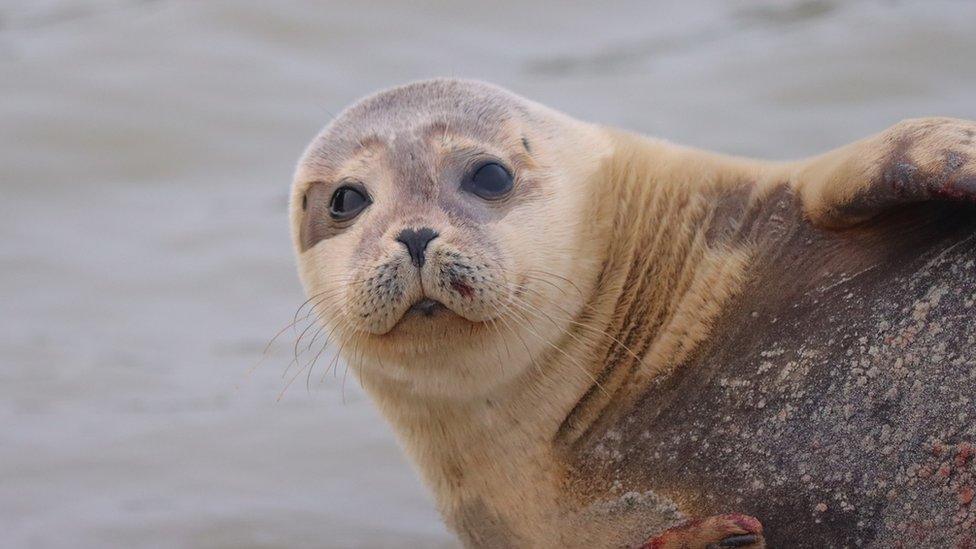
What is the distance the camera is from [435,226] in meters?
4.05

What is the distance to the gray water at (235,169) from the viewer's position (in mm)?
6562

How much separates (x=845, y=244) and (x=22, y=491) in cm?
395

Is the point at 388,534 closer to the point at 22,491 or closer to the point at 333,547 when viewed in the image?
the point at 333,547

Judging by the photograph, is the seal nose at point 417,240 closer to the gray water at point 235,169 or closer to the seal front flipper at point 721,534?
the seal front flipper at point 721,534

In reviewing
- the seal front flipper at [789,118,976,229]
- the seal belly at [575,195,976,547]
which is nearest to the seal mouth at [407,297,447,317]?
the seal belly at [575,195,976,547]

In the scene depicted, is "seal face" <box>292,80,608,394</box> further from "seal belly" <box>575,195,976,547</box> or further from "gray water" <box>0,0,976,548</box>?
"gray water" <box>0,0,976,548</box>

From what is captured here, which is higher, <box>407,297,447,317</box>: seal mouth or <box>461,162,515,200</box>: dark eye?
<box>461,162,515,200</box>: dark eye

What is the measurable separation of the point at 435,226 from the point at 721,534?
1.07m

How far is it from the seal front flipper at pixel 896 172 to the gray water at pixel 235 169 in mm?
2422

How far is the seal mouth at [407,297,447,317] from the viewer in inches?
156

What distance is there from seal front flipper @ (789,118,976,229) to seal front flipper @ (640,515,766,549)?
791 millimetres

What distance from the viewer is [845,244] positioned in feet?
13.1

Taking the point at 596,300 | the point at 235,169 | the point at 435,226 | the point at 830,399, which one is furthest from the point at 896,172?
the point at 235,169

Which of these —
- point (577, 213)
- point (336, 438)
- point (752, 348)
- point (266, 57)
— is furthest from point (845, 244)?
point (266, 57)
